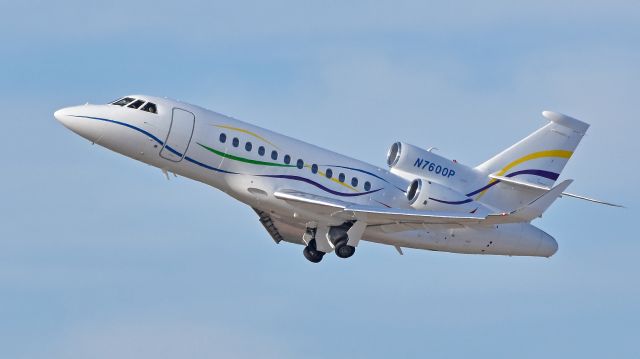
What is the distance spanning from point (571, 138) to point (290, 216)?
926 centimetres

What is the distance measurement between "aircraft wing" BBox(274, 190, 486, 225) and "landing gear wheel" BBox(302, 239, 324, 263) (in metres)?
2.20

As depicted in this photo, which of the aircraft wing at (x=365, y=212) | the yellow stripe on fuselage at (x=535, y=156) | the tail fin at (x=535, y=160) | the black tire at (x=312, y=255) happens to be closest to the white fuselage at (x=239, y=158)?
the aircraft wing at (x=365, y=212)

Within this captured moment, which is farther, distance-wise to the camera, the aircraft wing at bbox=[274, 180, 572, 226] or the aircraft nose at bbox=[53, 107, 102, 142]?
the aircraft nose at bbox=[53, 107, 102, 142]

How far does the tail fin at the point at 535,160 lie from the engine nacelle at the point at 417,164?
134cm

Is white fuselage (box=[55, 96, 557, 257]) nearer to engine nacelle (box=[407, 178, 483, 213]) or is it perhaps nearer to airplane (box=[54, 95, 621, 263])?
airplane (box=[54, 95, 621, 263])

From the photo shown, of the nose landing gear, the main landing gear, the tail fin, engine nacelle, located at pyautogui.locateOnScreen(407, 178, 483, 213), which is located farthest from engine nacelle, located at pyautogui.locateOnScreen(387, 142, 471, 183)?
the nose landing gear

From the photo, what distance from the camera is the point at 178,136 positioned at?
126 feet

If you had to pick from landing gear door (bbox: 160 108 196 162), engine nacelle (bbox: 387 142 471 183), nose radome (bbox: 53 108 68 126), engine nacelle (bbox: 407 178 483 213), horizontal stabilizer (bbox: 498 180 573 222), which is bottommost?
nose radome (bbox: 53 108 68 126)

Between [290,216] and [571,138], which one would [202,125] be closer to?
[290,216]

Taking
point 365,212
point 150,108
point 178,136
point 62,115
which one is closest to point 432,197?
point 365,212

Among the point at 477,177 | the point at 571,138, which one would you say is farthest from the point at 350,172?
the point at 571,138

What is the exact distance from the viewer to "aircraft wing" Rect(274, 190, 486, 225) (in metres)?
38.5

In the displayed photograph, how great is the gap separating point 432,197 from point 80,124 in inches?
403

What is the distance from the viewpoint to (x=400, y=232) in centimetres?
4116
